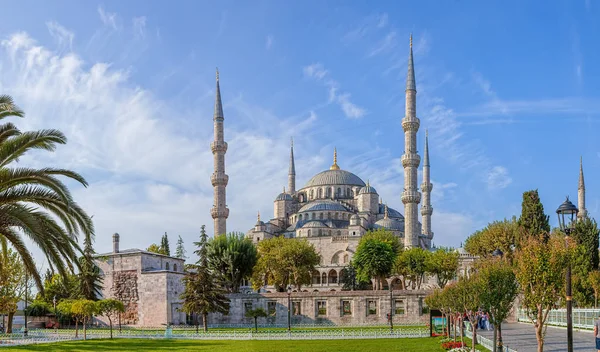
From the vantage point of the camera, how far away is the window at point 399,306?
36.2m

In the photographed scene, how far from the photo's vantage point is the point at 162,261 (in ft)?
138

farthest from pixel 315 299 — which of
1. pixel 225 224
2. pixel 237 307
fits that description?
pixel 225 224

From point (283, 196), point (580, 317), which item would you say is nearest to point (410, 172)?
point (283, 196)

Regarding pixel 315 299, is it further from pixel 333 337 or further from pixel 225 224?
pixel 225 224

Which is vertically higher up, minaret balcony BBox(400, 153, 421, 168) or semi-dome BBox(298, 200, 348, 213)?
minaret balcony BBox(400, 153, 421, 168)

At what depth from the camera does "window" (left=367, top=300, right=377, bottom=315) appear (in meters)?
36.7

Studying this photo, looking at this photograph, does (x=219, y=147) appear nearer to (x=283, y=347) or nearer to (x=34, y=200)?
(x=283, y=347)

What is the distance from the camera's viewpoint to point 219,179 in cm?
→ 5322

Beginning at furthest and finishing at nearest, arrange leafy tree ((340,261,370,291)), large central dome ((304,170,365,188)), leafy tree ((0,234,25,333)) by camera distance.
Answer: large central dome ((304,170,365,188)), leafy tree ((340,261,370,291)), leafy tree ((0,234,25,333))

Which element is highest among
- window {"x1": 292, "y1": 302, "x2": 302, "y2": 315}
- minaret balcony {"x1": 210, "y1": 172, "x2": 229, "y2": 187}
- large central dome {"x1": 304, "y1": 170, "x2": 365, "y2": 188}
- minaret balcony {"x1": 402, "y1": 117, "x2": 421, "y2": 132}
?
minaret balcony {"x1": 402, "y1": 117, "x2": 421, "y2": 132}

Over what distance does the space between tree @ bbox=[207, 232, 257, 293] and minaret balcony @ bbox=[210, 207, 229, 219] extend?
9937mm

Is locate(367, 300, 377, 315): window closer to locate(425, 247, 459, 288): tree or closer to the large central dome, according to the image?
locate(425, 247, 459, 288): tree

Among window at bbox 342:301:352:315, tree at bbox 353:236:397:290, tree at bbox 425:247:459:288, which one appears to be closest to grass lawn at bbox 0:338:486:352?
window at bbox 342:301:352:315

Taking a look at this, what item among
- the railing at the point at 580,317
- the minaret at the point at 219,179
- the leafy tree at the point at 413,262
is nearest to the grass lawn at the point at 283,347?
the railing at the point at 580,317
